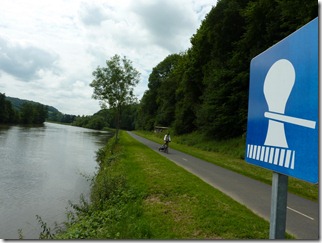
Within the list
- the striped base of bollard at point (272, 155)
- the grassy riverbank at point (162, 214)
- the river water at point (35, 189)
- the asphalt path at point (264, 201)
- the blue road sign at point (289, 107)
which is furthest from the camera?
the river water at point (35, 189)

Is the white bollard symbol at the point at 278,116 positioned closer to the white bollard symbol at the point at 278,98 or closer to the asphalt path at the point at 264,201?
the white bollard symbol at the point at 278,98

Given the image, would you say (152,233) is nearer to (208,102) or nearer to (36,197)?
(36,197)

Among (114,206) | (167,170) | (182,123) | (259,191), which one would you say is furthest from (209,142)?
(114,206)

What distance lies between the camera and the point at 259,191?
11258 mm

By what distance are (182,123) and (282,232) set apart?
146 ft

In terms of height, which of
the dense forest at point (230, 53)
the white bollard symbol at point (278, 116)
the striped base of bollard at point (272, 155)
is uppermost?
the dense forest at point (230, 53)

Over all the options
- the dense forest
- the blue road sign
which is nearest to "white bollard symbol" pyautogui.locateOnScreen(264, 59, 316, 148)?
the blue road sign

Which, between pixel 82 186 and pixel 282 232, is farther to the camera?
pixel 82 186

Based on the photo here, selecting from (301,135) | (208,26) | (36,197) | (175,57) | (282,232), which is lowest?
(36,197)

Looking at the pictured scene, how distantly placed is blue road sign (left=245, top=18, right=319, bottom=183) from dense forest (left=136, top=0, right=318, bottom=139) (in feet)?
58.3

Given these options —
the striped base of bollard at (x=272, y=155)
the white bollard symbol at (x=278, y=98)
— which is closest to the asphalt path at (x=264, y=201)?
the striped base of bollard at (x=272, y=155)

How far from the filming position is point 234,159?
2194 centimetres

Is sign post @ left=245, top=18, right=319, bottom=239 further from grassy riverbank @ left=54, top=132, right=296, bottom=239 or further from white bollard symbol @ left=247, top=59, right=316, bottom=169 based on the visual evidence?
grassy riverbank @ left=54, top=132, right=296, bottom=239

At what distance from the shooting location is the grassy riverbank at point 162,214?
6.53 meters
